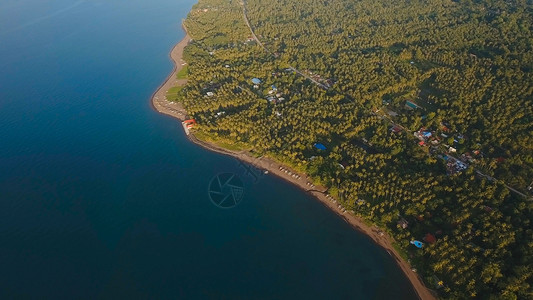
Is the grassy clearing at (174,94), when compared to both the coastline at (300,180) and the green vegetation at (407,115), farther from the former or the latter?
the green vegetation at (407,115)

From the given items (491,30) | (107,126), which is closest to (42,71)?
(107,126)

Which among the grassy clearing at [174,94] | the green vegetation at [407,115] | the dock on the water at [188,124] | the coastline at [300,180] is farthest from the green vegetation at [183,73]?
the dock on the water at [188,124]

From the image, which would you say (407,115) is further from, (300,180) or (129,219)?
(129,219)

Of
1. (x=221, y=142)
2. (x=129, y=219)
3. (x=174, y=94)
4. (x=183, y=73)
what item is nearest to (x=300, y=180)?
(x=221, y=142)

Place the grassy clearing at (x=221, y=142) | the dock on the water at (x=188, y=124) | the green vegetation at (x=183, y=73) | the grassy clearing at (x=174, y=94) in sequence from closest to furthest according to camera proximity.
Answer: the grassy clearing at (x=221, y=142)
the dock on the water at (x=188, y=124)
the grassy clearing at (x=174, y=94)
the green vegetation at (x=183, y=73)

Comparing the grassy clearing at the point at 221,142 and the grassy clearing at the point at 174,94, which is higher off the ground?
the grassy clearing at the point at 174,94

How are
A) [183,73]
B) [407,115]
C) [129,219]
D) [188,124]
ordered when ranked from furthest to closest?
[183,73]
[188,124]
[407,115]
[129,219]

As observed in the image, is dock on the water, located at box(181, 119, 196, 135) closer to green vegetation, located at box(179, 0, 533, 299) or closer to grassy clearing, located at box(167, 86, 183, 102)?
green vegetation, located at box(179, 0, 533, 299)

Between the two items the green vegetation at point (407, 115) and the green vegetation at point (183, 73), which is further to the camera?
the green vegetation at point (183, 73)
